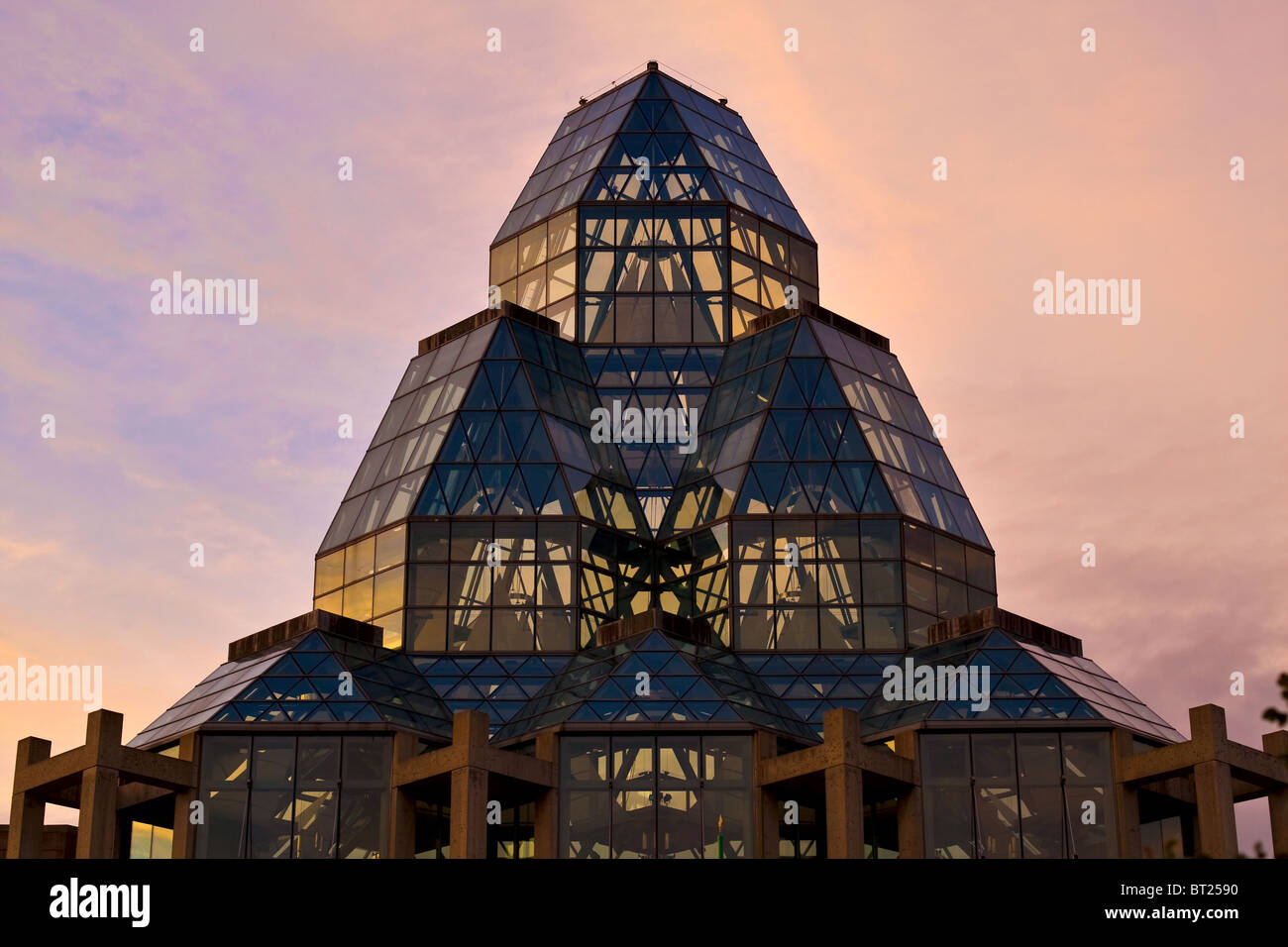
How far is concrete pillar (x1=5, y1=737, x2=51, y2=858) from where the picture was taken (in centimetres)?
7256

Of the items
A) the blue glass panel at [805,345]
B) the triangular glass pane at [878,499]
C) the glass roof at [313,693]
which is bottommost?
the glass roof at [313,693]

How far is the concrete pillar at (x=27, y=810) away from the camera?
7256 cm

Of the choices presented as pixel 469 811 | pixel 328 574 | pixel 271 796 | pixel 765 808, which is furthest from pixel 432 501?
pixel 765 808

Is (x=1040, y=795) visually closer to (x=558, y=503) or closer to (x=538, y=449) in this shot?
(x=558, y=503)

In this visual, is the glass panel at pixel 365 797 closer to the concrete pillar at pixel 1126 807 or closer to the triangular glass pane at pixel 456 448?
the triangular glass pane at pixel 456 448

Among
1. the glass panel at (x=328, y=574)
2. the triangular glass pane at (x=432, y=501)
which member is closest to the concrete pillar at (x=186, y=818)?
the glass panel at (x=328, y=574)

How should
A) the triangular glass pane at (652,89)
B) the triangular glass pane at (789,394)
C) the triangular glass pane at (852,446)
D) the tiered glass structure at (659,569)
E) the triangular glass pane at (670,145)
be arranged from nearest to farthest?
the tiered glass structure at (659,569), the triangular glass pane at (852,446), the triangular glass pane at (789,394), the triangular glass pane at (670,145), the triangular glass pane at (652,89)

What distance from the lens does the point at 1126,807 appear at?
230 feet

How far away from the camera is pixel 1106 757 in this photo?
71.1 meters

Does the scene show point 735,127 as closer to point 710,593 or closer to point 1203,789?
point 710,593

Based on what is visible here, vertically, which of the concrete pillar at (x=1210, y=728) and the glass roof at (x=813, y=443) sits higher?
the glass roof at (x=813, y=443)

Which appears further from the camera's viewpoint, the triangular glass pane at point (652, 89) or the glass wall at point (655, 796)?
the triangular glass pane at point (652, 89)

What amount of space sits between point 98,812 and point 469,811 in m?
12.9

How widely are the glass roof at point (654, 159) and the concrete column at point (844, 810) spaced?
37880 mm
